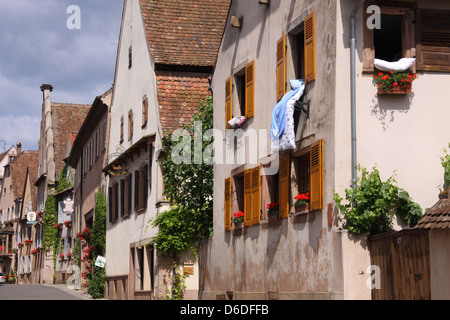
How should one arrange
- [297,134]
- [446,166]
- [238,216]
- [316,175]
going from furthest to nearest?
1. [238,216]
2. [297,134]
3. [316,175]
4. [446,166]

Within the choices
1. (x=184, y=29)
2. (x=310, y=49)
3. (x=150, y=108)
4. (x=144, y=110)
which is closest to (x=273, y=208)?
(x=310, y=49)

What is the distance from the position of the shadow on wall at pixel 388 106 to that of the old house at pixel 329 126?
0.06 feet

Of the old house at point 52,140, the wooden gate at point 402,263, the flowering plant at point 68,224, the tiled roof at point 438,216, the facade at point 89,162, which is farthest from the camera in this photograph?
the old house at point 52,140

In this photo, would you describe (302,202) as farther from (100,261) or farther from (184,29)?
(100,261)

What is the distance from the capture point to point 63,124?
59125mm

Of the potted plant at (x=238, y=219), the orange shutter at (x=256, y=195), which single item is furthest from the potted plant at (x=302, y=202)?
the potted plant at (x=238, y=219)

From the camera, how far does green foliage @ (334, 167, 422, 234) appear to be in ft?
44.4

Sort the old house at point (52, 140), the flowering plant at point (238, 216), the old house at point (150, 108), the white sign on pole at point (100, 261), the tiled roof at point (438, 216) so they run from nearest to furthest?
the tiled roof at point (438, 216) < the flowering plant at point (238, 216) < the old house at point (150, 108) < the white sign on pole at point (100, 261) < the old house at point (52, 140)

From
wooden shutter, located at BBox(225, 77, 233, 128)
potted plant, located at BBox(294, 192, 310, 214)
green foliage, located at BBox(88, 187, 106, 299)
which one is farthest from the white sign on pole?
potted plant, located at BBox(294, 192, 310, 214)

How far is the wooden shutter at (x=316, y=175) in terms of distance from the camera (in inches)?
575

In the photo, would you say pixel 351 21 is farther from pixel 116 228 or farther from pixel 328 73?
pixel 116 228

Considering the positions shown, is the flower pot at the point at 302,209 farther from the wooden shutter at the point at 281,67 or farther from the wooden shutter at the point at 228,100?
the wooden shutter at the point at 228,100

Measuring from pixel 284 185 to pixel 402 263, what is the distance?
403 centimetres
